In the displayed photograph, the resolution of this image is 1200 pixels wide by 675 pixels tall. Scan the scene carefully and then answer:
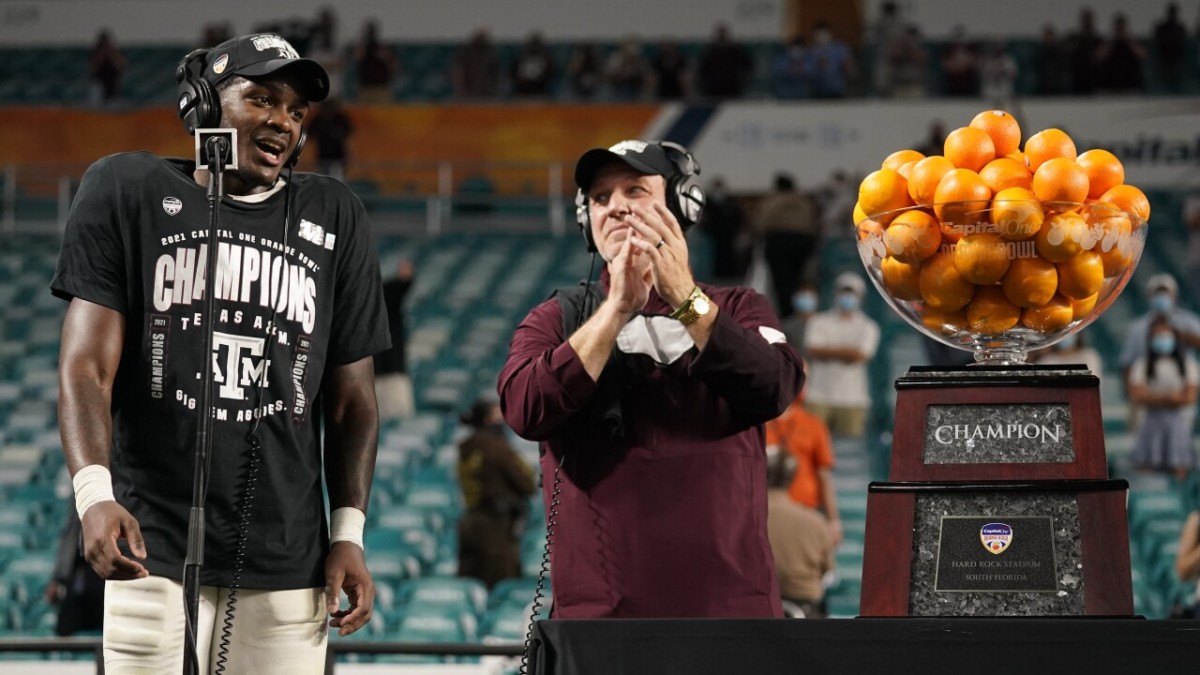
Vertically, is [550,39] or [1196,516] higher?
[550,39]

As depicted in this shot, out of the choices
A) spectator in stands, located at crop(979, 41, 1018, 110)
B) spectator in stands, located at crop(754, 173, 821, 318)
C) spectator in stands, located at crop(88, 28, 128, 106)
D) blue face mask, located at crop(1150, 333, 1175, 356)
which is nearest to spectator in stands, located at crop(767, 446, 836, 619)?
blue face mask, located at crop(1150, 333, 1175, 356)

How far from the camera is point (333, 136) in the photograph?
47.0 feet

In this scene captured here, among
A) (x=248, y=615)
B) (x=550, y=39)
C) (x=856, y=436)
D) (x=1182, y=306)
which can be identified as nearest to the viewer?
(x=248, y=615)

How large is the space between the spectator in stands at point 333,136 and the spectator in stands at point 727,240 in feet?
12.1

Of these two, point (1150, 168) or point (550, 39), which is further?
point (550, 39)

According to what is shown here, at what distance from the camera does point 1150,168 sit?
48.1 feet

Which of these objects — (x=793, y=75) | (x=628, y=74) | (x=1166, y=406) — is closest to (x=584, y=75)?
(x=628, y=74)

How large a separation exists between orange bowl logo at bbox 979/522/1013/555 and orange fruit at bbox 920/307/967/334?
30 centimetres

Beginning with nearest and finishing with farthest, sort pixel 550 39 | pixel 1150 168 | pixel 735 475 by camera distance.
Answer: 1. pixel 735 475
2. pixel 1150 168
3. pixel 550 39

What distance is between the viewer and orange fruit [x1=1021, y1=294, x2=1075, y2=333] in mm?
2105

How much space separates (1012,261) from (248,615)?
111cm

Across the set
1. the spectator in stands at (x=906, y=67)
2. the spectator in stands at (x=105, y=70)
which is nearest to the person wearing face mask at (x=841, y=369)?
the spectator in stands at (x=906, y=67)

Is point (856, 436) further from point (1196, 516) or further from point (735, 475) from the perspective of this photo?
point (735, 475)

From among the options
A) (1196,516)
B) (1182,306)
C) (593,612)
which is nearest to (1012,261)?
(593,612)
